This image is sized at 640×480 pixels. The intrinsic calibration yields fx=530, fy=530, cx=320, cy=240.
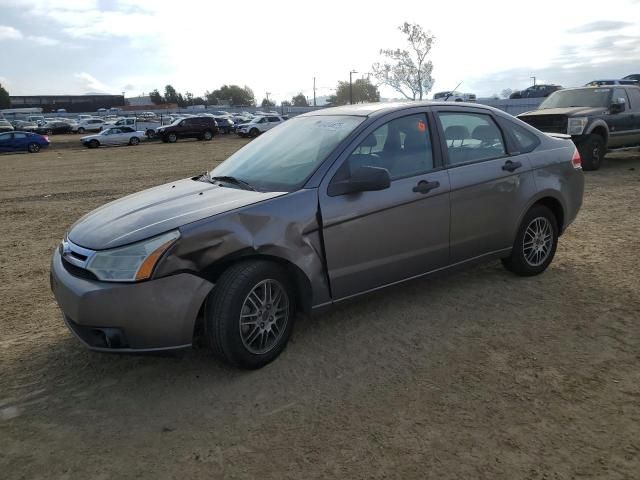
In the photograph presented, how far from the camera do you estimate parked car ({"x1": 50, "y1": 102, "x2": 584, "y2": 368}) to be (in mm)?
3131

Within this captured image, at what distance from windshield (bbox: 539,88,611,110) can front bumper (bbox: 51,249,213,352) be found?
38.7 ft

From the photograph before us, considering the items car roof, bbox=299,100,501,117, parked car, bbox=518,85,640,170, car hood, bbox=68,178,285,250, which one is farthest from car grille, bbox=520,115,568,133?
car hood, bbox=68,178,285,250

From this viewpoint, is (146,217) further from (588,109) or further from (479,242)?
(588,109)

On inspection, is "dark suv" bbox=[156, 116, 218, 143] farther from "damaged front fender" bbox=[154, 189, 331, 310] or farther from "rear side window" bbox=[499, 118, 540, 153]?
"damaged front fender" bbox=[154, 189, 331, 310]

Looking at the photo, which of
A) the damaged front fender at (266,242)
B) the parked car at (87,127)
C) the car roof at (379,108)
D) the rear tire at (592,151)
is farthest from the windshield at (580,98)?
the parked car at (87,127)

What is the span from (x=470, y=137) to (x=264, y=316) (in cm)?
242

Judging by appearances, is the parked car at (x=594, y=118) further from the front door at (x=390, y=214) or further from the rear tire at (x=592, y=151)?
the front door at (x=390, y=214)

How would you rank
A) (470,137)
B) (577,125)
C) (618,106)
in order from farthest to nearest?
(618,106)
(577,125)
(470,137)

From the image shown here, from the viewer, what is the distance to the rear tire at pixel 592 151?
11.6 metres

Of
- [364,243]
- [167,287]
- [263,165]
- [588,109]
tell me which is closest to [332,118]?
[263,165]

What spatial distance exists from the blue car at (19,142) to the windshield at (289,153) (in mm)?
30867

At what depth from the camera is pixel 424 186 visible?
4.09 meters

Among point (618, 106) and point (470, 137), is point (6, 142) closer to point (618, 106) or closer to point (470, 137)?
point (618, 106)

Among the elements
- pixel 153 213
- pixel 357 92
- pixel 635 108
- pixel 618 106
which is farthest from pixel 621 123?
pixel 357 92
